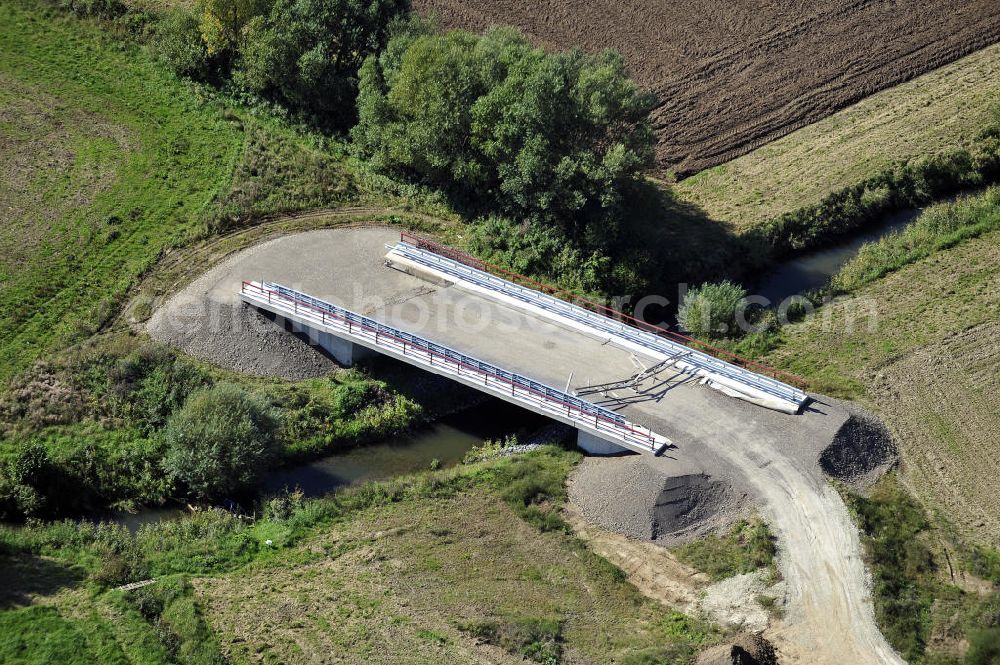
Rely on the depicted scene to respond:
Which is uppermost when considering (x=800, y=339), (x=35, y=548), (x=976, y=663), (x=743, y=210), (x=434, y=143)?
(x=743, y=210)

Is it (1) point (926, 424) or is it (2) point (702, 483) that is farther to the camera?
(1) point (926, 424)

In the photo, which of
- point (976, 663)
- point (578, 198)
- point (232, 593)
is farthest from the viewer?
point (578, 198)

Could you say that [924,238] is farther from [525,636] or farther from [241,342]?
[241,342]

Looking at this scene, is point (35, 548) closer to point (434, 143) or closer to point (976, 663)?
point (434, 143)

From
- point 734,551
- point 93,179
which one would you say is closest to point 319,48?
point 93,179

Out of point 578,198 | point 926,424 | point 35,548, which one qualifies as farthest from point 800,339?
point 35,548

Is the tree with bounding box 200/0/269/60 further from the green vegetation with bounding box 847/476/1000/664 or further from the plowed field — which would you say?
the green vegetation with bounding box 847/476/1000/664
